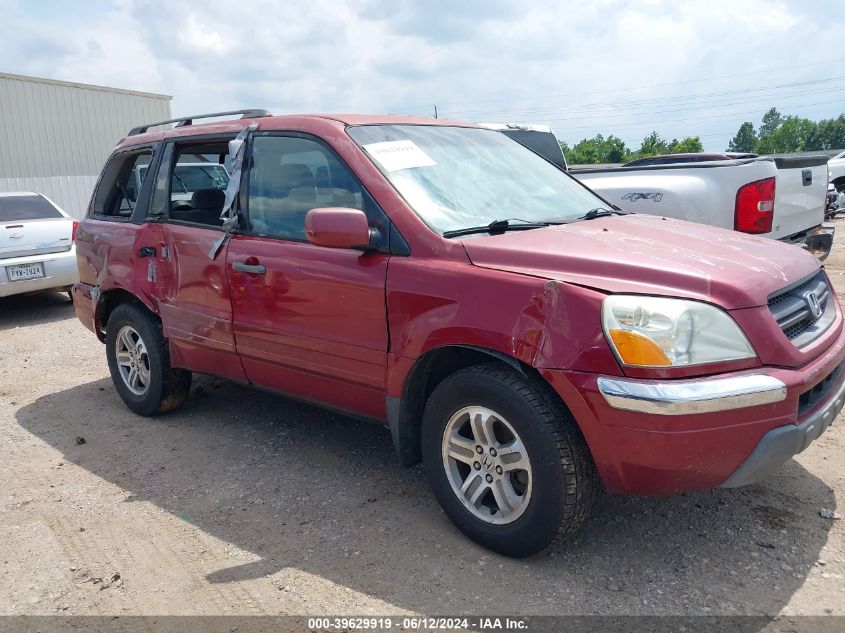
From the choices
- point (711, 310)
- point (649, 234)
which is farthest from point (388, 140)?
point (711, 310)

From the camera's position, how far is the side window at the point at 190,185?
448 cm

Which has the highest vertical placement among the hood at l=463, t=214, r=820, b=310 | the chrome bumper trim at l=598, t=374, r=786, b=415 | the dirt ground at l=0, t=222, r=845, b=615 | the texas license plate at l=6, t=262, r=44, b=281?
the hood at l=463, t=214, r=820, b=310

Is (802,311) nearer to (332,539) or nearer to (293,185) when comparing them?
(332,539)

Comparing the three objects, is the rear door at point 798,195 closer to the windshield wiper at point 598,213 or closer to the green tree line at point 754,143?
the windshield wiper at point 598,213

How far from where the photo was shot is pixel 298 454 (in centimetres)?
420

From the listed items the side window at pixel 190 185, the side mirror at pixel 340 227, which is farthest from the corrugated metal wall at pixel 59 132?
the side mirror at pixel 340 227

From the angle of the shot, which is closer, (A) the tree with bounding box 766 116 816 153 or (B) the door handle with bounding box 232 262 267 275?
(B) the door handle with bounding box 232 262 267 275

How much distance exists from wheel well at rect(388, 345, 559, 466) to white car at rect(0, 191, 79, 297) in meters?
6.48

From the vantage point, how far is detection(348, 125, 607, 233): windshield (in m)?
3.36

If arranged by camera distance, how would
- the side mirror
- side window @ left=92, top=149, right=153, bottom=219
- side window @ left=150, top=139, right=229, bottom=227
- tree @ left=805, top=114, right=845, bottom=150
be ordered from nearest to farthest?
the side mirror, side window @ left=150, top=139, right=229, bottom=227, side window @ left=92, top=149, right=153, bottom=219, tree @ left=805, top=114, right=845, bottom=150

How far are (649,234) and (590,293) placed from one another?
880mm

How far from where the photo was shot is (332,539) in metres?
3.23

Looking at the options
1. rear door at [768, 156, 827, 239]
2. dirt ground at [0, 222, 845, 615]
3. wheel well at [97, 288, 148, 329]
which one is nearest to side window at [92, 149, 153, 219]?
wheel well at [97, 288, 148, 329]

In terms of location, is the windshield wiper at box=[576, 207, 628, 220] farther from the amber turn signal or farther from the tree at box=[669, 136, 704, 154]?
the tree at box=[669, 136, 704, 154]
